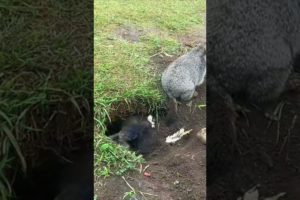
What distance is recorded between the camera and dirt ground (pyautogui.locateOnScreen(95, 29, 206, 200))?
154 cm

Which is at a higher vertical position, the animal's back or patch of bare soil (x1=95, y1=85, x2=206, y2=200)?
the animal's back

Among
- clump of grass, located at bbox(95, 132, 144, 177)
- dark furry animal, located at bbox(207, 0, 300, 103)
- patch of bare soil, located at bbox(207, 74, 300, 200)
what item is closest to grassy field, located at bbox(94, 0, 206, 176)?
clump of grass, located at bbox(95, 132, 144, 177)

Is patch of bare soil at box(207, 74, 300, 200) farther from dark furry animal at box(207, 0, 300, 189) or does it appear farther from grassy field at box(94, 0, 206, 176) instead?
grassy field at box(94, 0, 206, 176)

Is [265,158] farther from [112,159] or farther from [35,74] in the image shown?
[35,74]

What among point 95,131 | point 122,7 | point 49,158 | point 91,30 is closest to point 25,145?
point 49,158

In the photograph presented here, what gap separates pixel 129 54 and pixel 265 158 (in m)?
0.55

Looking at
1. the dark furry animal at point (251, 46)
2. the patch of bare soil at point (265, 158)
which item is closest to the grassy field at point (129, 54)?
the dark furry animal at point (251, 46)

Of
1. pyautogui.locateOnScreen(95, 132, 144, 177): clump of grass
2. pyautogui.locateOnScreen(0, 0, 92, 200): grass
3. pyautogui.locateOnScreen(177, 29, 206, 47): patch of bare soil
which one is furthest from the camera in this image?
pyautogui.locateOnScreen(177, 29, 206, 47): patch of bare soil

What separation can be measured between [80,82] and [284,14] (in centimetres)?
66

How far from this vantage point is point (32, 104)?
142cm

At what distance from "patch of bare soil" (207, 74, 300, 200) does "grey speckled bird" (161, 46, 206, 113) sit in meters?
0.20

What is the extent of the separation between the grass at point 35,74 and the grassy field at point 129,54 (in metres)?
0.09

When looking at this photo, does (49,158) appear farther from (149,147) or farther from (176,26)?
(176,26)

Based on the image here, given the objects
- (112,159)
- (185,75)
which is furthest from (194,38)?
(112,159)
